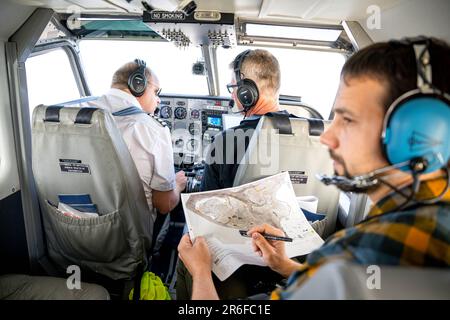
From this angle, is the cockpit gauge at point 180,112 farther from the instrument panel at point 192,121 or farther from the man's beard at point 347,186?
the man's beard at point 347,186

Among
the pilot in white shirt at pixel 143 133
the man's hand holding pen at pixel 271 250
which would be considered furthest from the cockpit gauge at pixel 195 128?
the man's hand holding pen at pixel 271 250

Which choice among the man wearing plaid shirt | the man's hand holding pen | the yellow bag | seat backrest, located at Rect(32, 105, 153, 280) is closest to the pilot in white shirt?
seat backrest, located at Rect(32, 105, 153, 280)

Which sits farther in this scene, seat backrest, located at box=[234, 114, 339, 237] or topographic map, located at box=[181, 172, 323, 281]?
seat backrest, located at box=[234, 114, 339, 237]

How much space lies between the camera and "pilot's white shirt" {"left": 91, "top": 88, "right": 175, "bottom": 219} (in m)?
1.64

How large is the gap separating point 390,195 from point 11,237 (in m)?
1.98

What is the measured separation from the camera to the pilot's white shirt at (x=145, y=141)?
1.64 m

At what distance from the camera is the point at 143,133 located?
5.40 ft

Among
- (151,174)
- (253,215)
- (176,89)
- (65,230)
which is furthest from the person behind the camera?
(176,89)

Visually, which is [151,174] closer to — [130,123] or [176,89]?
[130,123]

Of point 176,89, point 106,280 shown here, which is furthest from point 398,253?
point 176,89

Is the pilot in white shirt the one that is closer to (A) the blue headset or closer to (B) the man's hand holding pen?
(B) the man's hand holding pen

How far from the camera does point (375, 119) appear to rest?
0.62m

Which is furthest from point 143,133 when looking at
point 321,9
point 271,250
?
point 321,9
